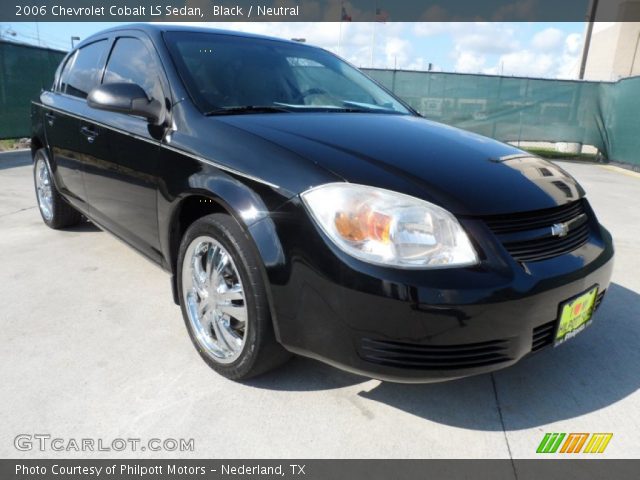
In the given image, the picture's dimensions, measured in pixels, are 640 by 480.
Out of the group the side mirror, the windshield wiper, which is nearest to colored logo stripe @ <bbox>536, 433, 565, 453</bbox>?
the windshield wiper

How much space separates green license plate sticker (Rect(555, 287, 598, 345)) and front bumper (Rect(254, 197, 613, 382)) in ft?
0.25

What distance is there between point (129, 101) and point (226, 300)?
1.08 metres

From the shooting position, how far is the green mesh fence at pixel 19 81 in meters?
A: 9.50

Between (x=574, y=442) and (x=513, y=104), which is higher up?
(x=513, y=104)

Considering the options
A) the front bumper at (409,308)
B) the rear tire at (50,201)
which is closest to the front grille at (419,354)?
the front bumper at (409,308)

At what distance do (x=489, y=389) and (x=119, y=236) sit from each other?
2.28 meters

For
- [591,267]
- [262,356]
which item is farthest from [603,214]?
[262,356]

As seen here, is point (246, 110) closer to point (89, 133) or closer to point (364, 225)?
point (364, 225)

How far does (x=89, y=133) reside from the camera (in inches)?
119

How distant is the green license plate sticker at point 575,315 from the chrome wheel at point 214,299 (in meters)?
1.23

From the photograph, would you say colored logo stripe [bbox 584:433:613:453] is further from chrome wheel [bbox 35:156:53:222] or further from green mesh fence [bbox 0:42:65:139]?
green mesh fence [bbox 0:42:65:139]

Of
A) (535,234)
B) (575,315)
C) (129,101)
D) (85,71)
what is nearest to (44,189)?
(85,71)

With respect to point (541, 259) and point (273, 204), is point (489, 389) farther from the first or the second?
point (273, 204)

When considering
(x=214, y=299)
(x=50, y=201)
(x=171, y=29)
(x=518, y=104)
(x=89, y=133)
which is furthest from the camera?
(x=518, y=104)
